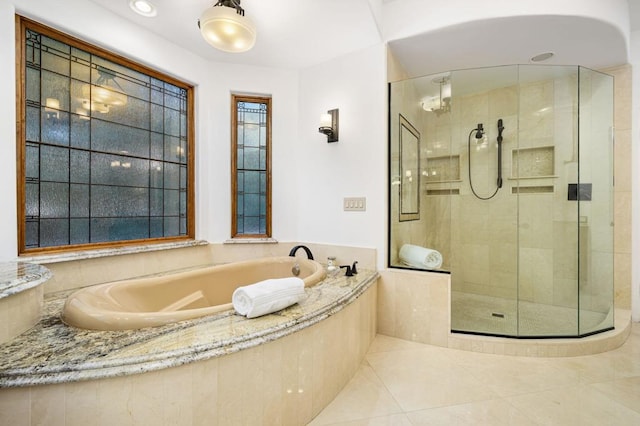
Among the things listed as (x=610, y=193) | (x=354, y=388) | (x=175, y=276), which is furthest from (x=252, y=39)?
(x=610, y=193)

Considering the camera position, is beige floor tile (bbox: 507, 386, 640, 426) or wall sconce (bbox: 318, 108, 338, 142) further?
wall sconce (bbox: 318, 108, 338, 142)

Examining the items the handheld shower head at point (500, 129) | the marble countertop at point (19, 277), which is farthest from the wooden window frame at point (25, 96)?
the handheld shower head at point (500, 129)


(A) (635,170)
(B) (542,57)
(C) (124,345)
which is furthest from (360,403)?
(A) (635,170)

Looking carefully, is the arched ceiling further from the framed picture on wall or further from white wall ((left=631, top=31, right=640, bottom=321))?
the framed picture on wall

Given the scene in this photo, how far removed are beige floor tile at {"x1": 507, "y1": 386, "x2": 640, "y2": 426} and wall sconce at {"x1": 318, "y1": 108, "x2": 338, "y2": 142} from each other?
217cm

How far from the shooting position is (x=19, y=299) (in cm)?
107

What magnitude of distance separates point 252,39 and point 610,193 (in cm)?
316

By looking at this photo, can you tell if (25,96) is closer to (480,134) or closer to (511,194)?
(480,134)

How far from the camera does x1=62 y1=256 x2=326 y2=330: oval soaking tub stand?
1.14 metres

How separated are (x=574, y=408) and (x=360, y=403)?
1.11 meters

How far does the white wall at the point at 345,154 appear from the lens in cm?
235

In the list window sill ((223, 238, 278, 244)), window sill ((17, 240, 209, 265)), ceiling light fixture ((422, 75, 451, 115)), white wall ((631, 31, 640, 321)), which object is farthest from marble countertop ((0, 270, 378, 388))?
white wall ((631, 31, 640, 321))

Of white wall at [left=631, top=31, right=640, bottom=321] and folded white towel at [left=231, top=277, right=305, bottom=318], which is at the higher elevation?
white wall at [left=631, top=31, right=640, bottom=321]

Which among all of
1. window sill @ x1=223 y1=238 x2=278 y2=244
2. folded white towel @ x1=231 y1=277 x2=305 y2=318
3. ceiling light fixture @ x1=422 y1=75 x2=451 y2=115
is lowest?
folded white towel @ x1=231 y1=277 x2=305 y2=318
